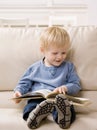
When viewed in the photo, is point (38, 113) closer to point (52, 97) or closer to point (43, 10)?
point (52, 97)

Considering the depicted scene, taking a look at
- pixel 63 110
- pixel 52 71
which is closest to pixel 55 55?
pixel 52 71

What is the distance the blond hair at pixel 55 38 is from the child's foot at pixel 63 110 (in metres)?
0.43

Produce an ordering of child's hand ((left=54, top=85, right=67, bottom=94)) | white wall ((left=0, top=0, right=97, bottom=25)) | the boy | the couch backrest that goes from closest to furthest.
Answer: child's hand ((left=54, top=85, right=67, bottom=94))
the boy
the couch backrest
white wall ((left=0, top=0, right=97, bottom=25))

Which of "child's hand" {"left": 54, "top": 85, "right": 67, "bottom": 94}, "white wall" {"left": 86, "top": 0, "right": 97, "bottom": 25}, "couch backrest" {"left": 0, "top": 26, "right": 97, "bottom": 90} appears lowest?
"child's hand" {"left": 54, "top": 85, "right": 67, "bottom": 94}

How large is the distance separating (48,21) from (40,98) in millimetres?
2358

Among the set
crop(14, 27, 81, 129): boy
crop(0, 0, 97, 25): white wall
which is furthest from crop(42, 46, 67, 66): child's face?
crop(0, 0, 97, 25): white wall

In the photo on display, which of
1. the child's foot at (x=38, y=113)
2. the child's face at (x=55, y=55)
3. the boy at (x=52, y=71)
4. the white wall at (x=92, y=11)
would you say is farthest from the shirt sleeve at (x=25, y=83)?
the white wall at (x=92, y=11)

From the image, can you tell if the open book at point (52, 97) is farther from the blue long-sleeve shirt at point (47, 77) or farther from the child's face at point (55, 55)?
the child's face at point (55, 55)

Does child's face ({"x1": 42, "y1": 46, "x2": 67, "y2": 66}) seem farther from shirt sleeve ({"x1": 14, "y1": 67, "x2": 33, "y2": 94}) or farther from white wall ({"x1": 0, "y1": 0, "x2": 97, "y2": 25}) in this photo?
white wall ({"x1": 0, "y1": 0, "x2": 97, "y2": 25})

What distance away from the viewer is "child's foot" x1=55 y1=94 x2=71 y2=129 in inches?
53.6

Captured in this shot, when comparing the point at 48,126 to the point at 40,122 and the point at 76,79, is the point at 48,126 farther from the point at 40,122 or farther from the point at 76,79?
the point at 76,79

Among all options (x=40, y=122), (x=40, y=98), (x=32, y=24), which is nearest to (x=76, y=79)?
(x=40, y=98)

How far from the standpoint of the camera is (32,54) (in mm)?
1841

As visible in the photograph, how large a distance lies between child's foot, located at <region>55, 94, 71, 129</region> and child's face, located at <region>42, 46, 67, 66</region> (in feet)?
1.29
